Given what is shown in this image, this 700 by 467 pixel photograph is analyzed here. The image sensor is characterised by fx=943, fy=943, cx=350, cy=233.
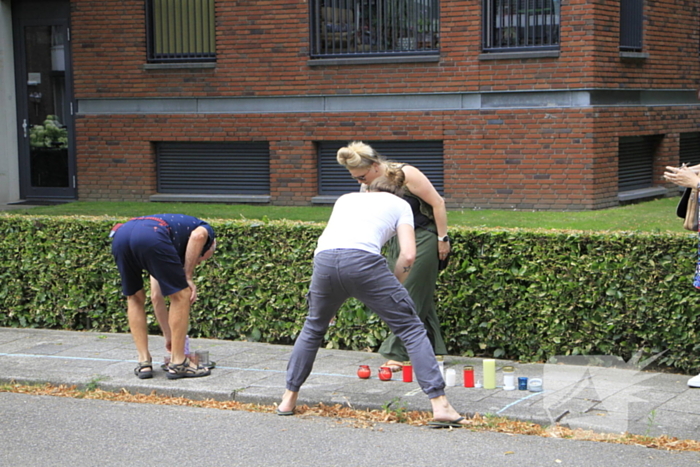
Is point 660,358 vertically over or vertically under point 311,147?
under

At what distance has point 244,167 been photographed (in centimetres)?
1625

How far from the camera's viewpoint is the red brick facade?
46.2 ft

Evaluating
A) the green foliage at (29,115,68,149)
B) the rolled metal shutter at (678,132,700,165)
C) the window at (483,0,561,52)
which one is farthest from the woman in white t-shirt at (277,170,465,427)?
the rolled metal shutter at (678,132,700,165)

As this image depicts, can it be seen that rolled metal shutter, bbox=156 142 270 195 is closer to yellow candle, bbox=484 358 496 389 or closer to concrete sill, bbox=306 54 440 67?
concrete sill, bbox=306 54 440 67

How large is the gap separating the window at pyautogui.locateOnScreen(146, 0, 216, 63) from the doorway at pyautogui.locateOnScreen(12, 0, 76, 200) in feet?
5.64

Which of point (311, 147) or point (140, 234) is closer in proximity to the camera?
point (140, 234)

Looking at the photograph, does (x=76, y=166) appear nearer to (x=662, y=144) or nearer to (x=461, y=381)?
(x=662, y=144)

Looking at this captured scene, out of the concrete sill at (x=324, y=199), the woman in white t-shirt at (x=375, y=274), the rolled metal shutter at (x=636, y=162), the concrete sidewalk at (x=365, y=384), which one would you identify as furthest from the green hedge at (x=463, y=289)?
the rolled metal shutter at (x=636, y=162)

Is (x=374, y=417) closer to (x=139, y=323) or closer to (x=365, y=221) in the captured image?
(x=365, y=221)

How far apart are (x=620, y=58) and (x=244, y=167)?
21.1ft

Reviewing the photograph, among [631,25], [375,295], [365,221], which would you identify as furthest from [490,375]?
[631,25]

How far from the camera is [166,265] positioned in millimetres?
6742

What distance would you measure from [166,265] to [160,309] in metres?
0.56

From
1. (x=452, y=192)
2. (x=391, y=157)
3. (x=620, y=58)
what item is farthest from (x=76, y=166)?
(x=620, y=58)
